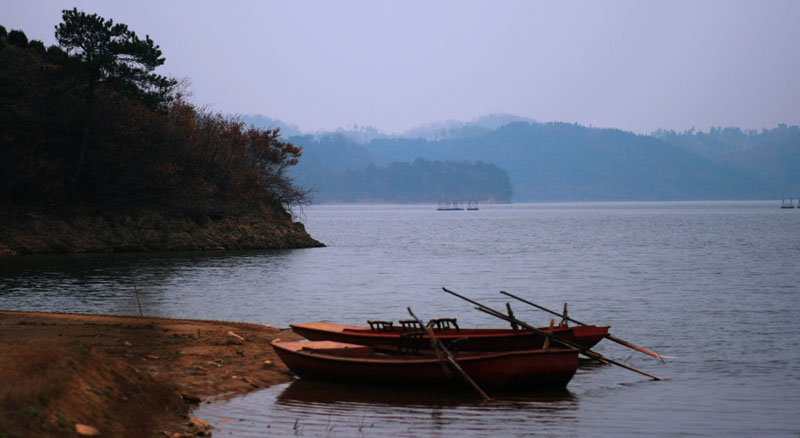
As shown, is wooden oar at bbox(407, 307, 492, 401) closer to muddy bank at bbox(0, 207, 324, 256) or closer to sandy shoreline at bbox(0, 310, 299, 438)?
sandy shoreline at bbox(0, 310, 299, 438)

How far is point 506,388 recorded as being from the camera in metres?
13.3

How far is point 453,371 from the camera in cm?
1298

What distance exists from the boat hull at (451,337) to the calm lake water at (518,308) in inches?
44.7

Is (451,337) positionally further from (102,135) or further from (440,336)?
(102,135)

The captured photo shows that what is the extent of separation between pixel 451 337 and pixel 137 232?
4003cm

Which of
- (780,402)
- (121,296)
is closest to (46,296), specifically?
(121,296)

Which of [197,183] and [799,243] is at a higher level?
[197,183]

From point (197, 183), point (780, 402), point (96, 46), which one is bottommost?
point (780, 402)

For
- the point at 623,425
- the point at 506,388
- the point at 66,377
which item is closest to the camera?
the point at 66,377

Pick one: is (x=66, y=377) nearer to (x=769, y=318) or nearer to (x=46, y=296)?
(x=46, y=296)

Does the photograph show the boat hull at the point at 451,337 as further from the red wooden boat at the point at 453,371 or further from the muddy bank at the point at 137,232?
the muddy bank at the point at 137,232

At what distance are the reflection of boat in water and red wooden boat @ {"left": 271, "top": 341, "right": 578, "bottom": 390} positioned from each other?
14cm

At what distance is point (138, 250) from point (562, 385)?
40689 millimetres

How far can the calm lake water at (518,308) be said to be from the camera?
1198 centimetres
